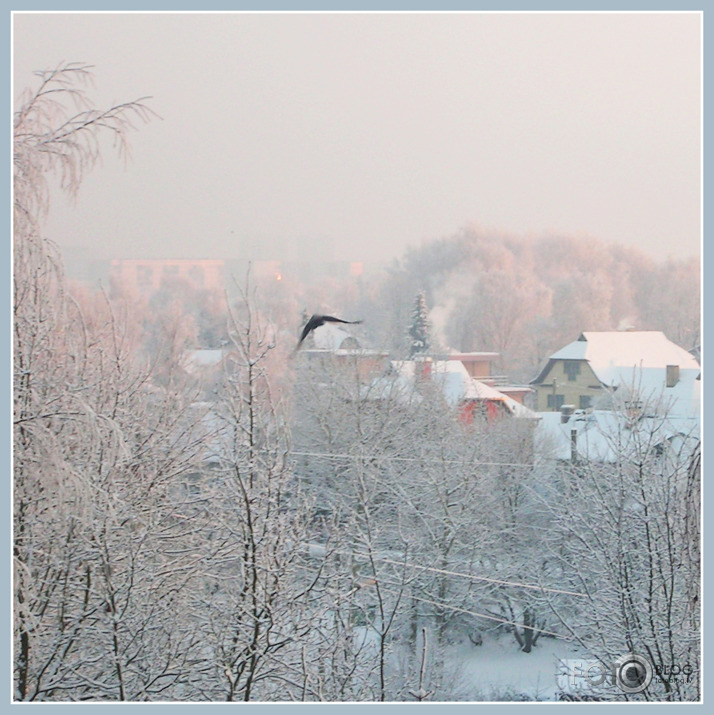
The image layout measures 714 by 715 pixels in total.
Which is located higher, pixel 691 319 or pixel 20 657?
pixel 691 319

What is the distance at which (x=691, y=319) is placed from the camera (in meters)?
9.35

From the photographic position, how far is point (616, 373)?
376 inches

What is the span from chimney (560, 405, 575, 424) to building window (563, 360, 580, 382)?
0.65 m

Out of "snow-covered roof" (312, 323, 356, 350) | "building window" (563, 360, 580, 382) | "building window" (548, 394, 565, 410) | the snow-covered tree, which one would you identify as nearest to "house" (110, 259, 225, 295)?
the snow-covered tree

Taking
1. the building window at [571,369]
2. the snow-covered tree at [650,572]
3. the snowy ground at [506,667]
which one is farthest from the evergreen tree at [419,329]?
the snow-covered tree at [650,572]

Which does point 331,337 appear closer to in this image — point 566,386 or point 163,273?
point 566,386

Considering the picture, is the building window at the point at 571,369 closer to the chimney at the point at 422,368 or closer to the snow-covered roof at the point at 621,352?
the snow-covered roof at the point at 621,352

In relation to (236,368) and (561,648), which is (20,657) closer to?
(236,368)

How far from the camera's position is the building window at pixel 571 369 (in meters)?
11.2

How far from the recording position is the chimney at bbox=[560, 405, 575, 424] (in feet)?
34.0

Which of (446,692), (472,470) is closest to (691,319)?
(472,470)

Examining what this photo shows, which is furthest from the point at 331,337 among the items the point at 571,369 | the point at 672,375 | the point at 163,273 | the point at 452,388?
the point at 163,273

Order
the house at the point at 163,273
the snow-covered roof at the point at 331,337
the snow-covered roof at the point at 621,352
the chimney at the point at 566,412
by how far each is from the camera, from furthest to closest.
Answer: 1. the snow-covered roof at the point at 331,337
2. the chimney at the point at 566,412
3. the snow-covered roof at the point at 621,352
4. the house at the point at 163,273

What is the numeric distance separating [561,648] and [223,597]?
18.2ft
